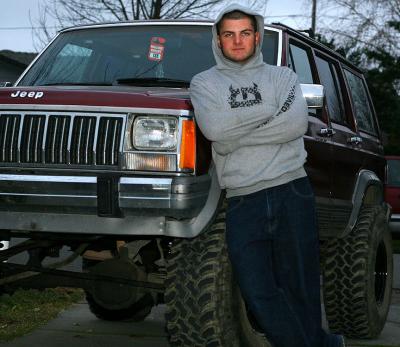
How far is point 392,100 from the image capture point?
34.6m

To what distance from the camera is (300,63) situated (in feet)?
19.4

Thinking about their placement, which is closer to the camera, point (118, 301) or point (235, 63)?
point (235, 63)

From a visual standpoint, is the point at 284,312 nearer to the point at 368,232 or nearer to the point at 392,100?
the point at 368,232

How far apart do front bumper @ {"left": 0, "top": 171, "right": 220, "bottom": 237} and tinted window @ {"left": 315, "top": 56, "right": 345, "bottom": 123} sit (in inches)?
90.7

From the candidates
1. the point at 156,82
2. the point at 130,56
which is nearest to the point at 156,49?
the point at 130,56

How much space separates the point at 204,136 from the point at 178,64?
4.10 ft

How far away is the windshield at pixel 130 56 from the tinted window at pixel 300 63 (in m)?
0.21

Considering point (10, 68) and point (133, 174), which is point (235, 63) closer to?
point (133, 174)

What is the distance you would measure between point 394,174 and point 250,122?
13.8 metres

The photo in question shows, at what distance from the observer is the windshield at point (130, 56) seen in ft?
17.6

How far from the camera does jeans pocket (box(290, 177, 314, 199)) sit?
13.6ft

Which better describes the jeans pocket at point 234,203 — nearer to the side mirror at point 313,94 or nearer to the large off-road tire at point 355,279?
the side mirror at point 313,94

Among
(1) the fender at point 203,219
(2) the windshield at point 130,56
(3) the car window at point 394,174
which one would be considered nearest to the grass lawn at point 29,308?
(2) the windshield at point 130,56

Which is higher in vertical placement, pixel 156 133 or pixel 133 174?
pixel 156 133
